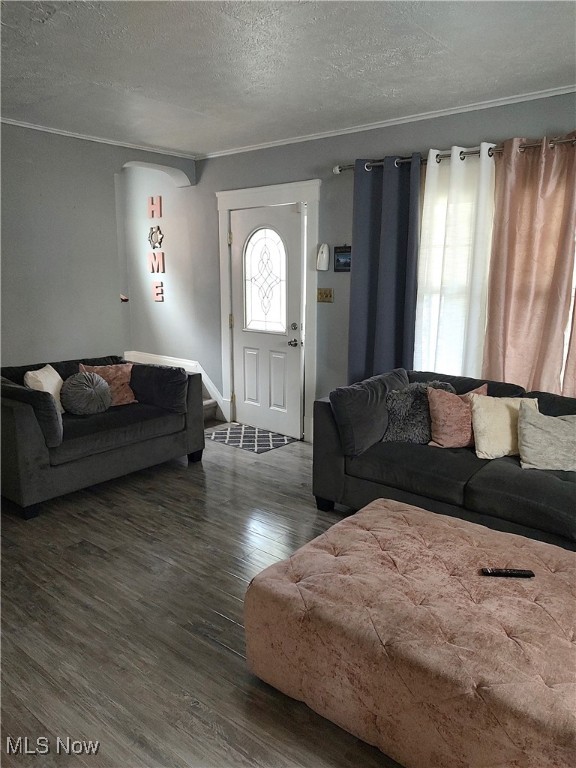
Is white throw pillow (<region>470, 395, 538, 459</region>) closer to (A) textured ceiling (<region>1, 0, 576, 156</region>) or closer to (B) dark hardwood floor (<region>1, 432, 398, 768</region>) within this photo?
(B) dark hardwood floor (<region>1, 432, 398, 768</region>)

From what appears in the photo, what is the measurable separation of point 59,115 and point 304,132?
1.75 m

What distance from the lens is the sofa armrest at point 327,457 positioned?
329 centimetres

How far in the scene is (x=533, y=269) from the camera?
129 inches

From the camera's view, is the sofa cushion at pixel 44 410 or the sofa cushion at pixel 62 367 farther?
the sofa cushion at pixel 62 367

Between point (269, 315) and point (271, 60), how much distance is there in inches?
94.1

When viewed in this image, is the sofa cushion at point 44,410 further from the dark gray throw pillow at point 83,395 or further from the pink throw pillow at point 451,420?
the pink throw pillow at point 451,420

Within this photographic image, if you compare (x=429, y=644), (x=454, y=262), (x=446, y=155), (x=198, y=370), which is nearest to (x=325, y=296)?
(x=454, y=262)

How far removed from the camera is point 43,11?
7.20 feet

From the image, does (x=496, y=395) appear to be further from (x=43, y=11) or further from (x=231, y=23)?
(x=43, y=11)

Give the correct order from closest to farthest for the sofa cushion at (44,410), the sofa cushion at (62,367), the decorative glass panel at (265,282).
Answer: the sofa cushion at (44,410) → the sofa cushion at (62,367) → the decorative glass panel at (265,282)

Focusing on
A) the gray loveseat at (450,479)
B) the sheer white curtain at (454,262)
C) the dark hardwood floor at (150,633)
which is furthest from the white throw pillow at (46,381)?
the sheer white curtain at (454,262)

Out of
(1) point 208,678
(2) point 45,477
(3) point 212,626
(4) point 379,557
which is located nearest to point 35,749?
(1) point 208,678

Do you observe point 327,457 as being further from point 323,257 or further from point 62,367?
point 62,367

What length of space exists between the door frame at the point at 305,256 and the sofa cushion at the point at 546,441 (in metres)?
2.05
